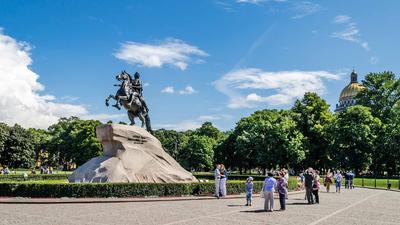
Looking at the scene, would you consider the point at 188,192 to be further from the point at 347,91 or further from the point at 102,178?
the point at 347,91

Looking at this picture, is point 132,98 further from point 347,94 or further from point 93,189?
point 347,94

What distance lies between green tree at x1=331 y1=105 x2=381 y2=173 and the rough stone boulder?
125 ft

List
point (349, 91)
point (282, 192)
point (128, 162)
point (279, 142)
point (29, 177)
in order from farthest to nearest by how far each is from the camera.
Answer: point (349, 91) → point (279, 142) → point (29, 177) → point (128, 162) → point (282, 192)

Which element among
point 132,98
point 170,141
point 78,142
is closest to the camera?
point 132,98

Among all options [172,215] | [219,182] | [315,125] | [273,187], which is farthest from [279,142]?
[172,215]

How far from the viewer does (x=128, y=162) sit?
95.9ft

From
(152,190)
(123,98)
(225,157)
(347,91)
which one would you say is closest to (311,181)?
(152,190)

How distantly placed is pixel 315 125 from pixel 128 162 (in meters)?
41.9

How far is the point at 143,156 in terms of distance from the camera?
99.7 ft

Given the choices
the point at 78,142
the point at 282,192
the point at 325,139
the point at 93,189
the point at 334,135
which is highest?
the point at 334,135

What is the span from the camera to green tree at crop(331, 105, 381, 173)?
63.3 meters

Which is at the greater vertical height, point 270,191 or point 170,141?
point 170,141

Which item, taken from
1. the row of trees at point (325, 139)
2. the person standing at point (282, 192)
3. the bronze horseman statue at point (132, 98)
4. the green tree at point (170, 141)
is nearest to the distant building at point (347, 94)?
the green tree at point (170, 141)

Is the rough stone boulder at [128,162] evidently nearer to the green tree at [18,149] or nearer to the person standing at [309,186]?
the person standing at [309,186]
